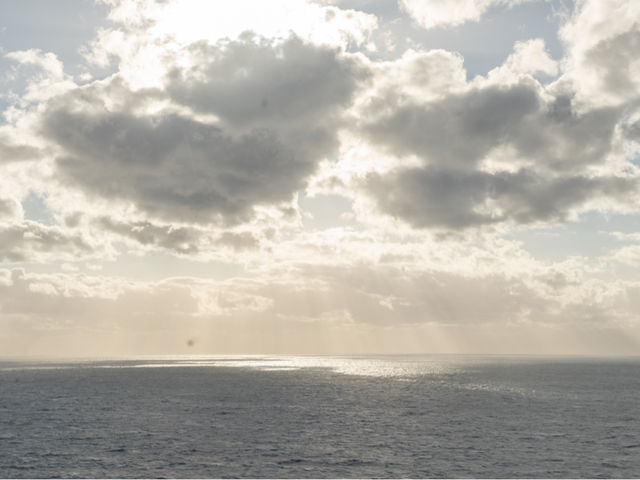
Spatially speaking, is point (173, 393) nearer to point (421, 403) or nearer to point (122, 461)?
point (421, 403)

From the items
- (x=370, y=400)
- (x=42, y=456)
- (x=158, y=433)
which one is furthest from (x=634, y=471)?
(x=370, y=400)

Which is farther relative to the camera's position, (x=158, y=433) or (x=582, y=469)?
(x=158, y=433)

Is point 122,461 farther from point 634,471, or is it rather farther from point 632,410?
point 632,410

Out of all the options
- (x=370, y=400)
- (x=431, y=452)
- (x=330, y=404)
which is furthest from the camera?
(x=370, y=400)

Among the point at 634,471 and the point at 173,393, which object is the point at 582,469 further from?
the point at 173,393

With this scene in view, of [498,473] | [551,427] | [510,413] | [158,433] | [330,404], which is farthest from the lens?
[330,404]

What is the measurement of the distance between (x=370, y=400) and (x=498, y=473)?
2441 inches

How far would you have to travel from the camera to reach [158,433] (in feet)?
214

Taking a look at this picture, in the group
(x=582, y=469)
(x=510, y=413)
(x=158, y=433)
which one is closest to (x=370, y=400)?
(x=510, y=413)

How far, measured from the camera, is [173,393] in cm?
12275

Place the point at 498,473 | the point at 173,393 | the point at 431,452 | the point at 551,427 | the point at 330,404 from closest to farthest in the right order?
1. the point at 498,473
2. the point at 431,452
3. the point at 551,427
4. the point at 330,404
5. the point at 173,393

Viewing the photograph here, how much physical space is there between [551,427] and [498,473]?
29.2 metres

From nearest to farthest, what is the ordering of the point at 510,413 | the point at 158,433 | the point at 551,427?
the point at 158,433
the point at 551,427
the point at 510,413

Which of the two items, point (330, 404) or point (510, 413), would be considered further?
point (330, 404)
